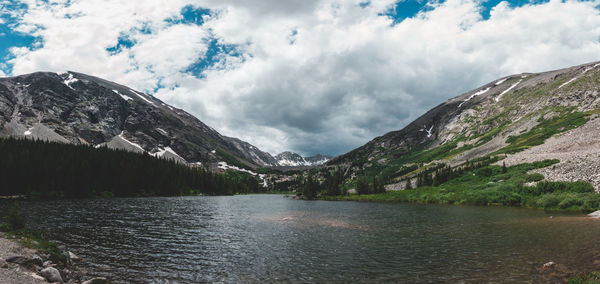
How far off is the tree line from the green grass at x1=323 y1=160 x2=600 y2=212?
4546 inches

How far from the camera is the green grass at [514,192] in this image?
65.5 m

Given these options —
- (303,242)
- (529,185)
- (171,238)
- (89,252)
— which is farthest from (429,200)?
(89,252)

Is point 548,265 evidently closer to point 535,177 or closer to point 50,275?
point 50,275

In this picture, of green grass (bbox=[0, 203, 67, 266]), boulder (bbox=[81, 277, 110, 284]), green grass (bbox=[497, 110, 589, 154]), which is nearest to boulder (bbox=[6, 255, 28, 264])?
green grass (bbox=[0, 203, 67, 266])

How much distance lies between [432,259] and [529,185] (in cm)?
7933

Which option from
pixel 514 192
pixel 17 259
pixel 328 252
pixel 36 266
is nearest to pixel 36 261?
pixel 36 266

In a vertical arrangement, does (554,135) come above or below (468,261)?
above

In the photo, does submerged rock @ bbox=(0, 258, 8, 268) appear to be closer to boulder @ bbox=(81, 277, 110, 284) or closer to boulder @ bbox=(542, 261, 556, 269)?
boulder @ bbox=(81, 277, 110, 284)

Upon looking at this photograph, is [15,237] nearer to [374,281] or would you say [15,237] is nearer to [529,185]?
[374,281]

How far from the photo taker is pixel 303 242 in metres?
36.0

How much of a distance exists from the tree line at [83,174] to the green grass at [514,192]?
11548 centimetres

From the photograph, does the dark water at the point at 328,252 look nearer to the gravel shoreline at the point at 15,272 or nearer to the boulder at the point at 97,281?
the boulder at the point at 97,281

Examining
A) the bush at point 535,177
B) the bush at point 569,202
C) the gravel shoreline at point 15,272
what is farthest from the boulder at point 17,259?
the bush at point 535,177

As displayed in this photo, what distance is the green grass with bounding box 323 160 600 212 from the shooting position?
6550 cm
